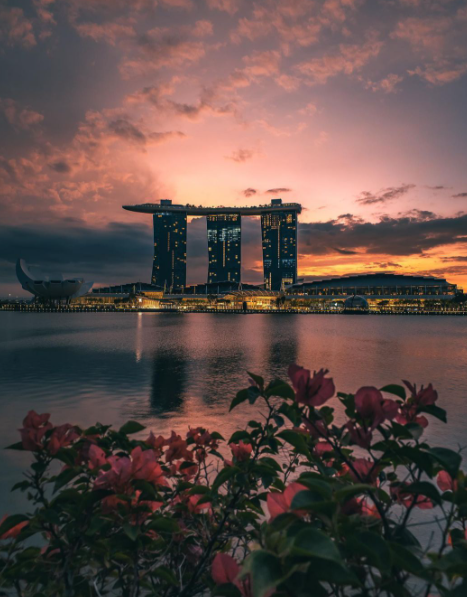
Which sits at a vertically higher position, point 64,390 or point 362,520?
point 362,520

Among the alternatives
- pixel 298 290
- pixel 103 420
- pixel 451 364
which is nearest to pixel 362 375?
pixel 451 364

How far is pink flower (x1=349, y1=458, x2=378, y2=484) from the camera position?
1938 mm

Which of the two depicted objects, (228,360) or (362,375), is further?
(228,360)

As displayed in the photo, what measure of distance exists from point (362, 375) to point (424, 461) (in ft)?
65.7

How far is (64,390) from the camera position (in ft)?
51.7

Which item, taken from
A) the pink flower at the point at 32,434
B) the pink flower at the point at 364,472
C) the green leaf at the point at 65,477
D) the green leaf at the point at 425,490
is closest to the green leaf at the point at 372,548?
the green leaf at the point at 425,490

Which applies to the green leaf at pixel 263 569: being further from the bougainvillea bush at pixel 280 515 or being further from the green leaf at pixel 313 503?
the green leaf at pixel 313 503

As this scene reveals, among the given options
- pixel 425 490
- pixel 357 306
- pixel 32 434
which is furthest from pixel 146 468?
pixel 357 306

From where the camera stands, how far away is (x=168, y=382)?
1805 cm

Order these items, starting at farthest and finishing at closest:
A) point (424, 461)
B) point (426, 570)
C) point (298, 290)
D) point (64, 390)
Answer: point (298, 290)
point (64, 390)
point (424, 461)
point (426, 570)

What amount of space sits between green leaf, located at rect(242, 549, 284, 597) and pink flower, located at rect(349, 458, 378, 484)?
1078mm

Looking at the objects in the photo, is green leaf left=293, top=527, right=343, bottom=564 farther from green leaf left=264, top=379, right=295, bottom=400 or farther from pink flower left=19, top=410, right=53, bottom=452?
pink flower left=19, top=410, right=53, bottom=452

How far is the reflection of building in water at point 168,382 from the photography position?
1325 centimetres

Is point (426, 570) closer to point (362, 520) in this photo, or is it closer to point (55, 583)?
point (362, 520)
